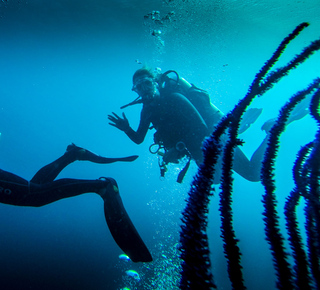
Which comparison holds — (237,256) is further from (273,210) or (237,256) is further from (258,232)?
(258,232)

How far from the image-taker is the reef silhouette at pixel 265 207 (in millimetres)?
943

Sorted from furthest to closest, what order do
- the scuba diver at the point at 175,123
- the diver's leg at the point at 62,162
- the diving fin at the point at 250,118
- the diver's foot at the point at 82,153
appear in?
1. the diving fin at the point at 250,118
2. the scuba diver at the point at 175,123
3. the diver's foot at the point at 82,153
4. the diver's leg at the point at 62,162

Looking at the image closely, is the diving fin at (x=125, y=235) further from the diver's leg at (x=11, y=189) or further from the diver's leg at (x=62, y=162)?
the diver's leg at (x=62, y=162)

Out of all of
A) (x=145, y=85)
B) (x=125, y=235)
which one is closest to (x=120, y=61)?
(x=145, y=85)

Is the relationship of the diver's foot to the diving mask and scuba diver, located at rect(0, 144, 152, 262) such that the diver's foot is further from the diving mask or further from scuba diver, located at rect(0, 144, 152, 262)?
the diving mask

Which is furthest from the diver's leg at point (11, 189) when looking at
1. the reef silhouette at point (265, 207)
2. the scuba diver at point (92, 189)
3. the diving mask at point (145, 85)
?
the diving mask at point (145, 85)

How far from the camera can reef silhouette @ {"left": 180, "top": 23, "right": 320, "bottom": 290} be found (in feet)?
3.10

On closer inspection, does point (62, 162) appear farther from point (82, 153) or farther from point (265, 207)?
point (265, 207)

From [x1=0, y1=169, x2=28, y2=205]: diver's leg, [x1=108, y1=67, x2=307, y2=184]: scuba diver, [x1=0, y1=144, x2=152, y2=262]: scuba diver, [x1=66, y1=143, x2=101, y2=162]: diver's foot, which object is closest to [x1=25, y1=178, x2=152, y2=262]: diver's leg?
[x1=0, y1=144, x2=152, y2=262]: scuba diver

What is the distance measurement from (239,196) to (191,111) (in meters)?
47.5

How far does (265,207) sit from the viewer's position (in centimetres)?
128

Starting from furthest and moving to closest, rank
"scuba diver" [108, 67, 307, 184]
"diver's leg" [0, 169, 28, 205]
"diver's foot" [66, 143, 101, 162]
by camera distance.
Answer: "scuba diver" [108, 67, 307, 184]
"diver's foot" [66, 143, 101, 162]
"diver's leg" [0, 169, 28, 205]

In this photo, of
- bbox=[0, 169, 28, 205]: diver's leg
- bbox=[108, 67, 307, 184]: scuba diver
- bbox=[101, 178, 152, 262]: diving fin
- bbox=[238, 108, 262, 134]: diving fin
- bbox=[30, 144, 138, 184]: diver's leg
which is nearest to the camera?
bbox=[101, 178, 152, 262]: diving fin

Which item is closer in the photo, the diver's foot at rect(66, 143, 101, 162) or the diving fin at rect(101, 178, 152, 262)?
the diving fin at rect(101, 178, 152, 262)
